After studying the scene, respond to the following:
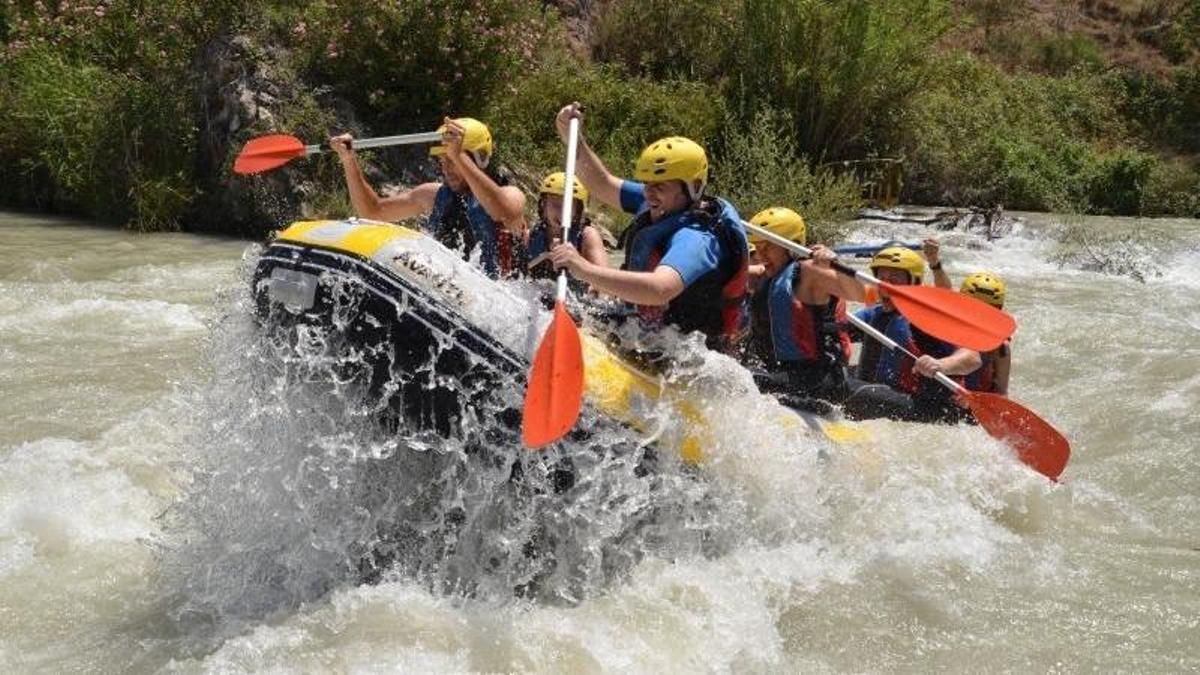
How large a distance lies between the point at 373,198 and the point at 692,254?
1.76 meters

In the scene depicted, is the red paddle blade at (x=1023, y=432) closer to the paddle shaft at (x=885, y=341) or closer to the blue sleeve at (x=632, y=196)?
the paddle shaft at (x=885, y=341)

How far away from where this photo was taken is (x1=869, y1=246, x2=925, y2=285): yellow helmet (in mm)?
5188

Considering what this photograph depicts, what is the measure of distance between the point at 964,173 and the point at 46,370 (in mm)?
13158

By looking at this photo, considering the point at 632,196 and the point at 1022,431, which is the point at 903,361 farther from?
the point at 632,196

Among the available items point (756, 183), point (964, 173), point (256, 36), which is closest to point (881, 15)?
point (964, 173)

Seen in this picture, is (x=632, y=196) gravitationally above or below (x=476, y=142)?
below

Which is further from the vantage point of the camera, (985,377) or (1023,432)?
(985,377)

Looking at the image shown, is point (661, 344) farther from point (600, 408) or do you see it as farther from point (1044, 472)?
point (1044, 472)

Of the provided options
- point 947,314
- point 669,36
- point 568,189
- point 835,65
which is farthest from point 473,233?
point 669,36

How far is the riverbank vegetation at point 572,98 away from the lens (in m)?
11.3

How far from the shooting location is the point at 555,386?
9.88 ft

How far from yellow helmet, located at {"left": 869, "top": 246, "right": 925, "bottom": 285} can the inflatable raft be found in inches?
89.3

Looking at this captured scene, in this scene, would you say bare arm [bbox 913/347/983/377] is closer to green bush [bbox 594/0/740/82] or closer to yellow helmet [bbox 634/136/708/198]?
yellow helmet [bbox 634/136/708/198]

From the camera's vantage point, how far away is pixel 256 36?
11.5 m
